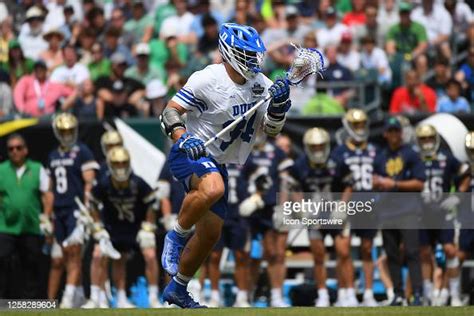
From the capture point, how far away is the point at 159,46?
1852 cm

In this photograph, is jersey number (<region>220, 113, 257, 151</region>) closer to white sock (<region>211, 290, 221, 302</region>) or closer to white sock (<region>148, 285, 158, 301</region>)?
white sock (<region>211, 290, 221, 302</region>)

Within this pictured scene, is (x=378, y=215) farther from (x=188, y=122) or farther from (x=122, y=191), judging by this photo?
(x=188, y=122)

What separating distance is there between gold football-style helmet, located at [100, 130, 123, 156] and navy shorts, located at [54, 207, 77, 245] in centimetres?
80

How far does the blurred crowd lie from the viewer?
1731cm

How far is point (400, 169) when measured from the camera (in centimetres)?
1523

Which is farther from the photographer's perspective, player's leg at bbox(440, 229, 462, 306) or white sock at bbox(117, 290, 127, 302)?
white sock at bbox(117, 290, 127, 302)

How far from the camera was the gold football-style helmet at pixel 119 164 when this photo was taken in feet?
49.9

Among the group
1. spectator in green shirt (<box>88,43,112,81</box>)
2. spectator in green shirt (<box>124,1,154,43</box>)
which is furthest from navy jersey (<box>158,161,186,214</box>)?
spectator in green shirt (<box>124,1,154,43</box>)

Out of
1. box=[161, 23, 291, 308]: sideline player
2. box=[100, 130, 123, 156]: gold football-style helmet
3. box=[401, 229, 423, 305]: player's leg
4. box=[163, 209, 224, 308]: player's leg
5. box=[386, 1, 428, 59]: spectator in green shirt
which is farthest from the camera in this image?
box=[386, 1, 428, 59]: spectator in green shirt

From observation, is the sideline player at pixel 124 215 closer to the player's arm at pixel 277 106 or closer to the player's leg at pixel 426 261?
the player's leg at pixel 426 261

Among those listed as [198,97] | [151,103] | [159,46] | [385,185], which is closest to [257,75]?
[198,97]

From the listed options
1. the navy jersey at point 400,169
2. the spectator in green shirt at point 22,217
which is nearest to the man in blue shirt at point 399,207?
the navy jersey at point 400,169

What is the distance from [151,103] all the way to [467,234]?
4.35 meters

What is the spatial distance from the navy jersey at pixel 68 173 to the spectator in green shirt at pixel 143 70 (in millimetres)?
2618
